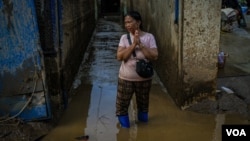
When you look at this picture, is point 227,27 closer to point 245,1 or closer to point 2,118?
point 245,1

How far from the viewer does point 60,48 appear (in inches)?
203

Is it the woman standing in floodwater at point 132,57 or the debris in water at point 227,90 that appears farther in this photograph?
the debris in water at point 227,90

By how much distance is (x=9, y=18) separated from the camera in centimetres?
418

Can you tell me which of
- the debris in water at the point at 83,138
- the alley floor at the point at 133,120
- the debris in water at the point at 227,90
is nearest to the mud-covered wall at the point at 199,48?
the alley floor at the point at 133,120

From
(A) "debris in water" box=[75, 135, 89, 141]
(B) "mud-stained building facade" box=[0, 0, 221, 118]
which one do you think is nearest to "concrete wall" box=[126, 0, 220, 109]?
(B) "mud-stained building facade" box=[0, 0, 221, 118]

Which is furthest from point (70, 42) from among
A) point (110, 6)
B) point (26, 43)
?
point (110, 6)

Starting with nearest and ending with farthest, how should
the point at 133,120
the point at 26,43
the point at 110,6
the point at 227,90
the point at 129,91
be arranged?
the point at 26,43
the point at 129,91
the point at 133,120
the point at 227,90
the point at 110,6

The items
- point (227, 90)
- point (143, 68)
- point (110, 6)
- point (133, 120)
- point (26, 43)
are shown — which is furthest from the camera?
point (110, 6)

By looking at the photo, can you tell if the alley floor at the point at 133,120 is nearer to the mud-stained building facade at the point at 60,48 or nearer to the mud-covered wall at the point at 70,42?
the mud-stained building facade at the point at 60,48

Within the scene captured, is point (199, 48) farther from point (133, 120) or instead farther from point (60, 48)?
point (60, 48)

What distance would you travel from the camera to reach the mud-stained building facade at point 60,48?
4.24m

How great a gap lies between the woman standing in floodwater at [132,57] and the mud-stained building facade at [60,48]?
3.26ft

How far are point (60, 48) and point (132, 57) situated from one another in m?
1.38

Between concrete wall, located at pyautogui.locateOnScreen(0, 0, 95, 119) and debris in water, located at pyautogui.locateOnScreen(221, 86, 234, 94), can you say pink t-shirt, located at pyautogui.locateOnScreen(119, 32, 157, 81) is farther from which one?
debris in water, located at pyautogui.locateOnScreen(221, 86, 234, 94)
